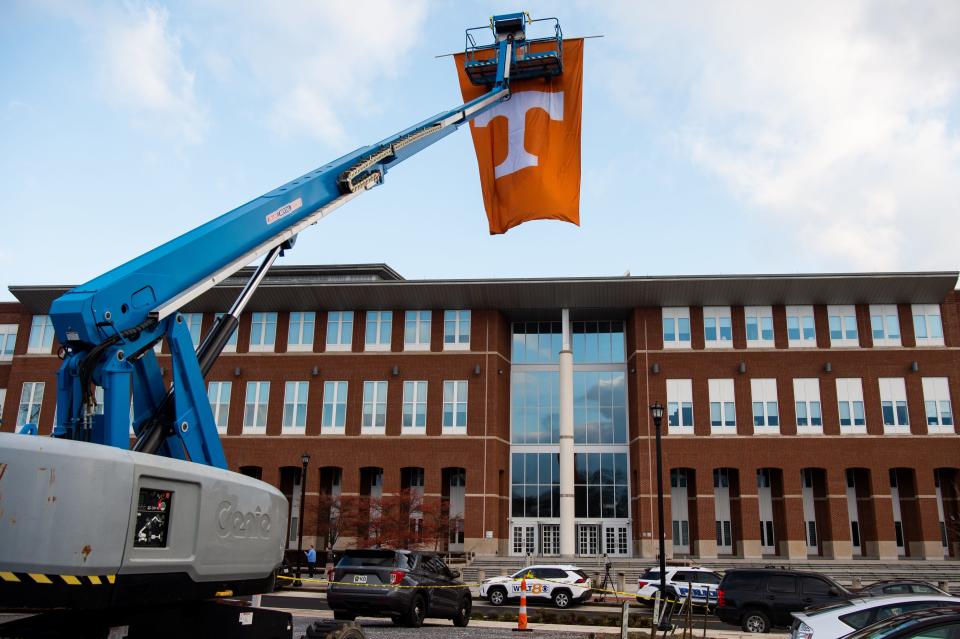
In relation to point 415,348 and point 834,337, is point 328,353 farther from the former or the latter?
point 834,337

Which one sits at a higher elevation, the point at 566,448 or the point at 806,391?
the point at 806,391

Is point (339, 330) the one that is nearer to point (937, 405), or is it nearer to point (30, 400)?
point (30, 400)

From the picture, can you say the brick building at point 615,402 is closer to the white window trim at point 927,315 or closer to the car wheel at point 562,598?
the white window trim at point 927,315

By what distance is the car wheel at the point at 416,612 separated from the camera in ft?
56.3

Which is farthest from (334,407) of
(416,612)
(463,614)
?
(416,612)

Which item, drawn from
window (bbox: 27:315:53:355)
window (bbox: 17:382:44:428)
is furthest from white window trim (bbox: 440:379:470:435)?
window (bbox: 27:315:53:355)

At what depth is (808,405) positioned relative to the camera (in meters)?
52.5

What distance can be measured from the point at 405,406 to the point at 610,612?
1223 inches

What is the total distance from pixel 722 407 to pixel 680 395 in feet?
9.31

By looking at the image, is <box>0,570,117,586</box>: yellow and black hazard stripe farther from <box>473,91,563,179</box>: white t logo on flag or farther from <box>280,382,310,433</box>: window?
<box>280,382,310,433</box>: window

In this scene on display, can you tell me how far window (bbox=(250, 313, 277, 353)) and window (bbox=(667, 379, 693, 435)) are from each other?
92.1 ft

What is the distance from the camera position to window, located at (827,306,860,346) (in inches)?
2108

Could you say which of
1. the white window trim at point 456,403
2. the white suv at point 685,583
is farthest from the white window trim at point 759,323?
the white suv at point 685,583

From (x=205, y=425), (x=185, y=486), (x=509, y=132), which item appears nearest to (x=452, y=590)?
(x=509, y=132)
